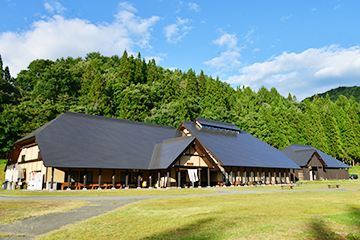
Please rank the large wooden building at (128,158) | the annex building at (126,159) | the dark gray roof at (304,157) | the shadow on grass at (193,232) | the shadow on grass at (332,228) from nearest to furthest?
the shadow on grass at (193,232) < the shadow on grass at (332,228) < the annex building at (126,159) < the large wooden building at (128,158) < the dark gray roof at (304,157)

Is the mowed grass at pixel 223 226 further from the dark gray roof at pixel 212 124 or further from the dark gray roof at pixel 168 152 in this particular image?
the dark gray roof at pixel 212 124

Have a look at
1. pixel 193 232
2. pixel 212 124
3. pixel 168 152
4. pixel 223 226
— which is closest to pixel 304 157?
pixel 212 124

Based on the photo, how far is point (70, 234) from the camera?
712cm

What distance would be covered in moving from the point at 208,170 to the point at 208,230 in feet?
83.5

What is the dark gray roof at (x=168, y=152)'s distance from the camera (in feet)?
96.1

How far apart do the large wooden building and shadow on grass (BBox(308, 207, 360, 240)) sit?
67.0 feet

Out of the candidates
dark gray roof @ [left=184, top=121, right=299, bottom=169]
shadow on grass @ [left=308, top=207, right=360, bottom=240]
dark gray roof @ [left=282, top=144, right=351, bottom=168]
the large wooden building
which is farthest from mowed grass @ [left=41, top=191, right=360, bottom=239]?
dark gray roof @ [left=282, top=144, right=351, bottom=168]

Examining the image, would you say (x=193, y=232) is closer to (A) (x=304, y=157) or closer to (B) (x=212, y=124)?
(B) (x=212, y=124)

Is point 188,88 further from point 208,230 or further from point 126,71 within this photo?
point 208,230

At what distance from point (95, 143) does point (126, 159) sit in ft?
13.4

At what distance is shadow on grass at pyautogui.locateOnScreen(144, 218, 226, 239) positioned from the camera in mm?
6656

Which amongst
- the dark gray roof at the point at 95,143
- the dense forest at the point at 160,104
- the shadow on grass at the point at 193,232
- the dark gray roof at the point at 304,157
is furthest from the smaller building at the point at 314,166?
the shadow on grass at the point at 193,232

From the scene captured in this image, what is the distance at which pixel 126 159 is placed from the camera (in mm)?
30109

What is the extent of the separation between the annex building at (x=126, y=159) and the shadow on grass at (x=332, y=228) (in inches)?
798
